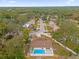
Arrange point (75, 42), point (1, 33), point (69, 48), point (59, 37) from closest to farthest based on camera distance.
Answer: point (69, 48), point (75, 42), point (59, 37), point (1, 33)

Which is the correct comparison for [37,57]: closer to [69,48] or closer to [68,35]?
[69,48]

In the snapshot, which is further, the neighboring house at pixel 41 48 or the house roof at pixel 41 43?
the house roof at pixel 41 43

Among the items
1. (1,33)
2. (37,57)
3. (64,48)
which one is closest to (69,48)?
(64,48)

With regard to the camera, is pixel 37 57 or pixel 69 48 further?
pixel 69 48

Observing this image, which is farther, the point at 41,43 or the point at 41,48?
the point at 41,43

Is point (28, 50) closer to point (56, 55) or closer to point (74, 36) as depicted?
point (56, 55)

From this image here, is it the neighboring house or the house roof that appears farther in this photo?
the house roof

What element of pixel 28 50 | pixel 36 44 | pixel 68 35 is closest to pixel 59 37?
pixel 68 35

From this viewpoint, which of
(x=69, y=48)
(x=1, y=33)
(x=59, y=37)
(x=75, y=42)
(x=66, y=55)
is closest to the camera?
(x=66, y=55)
